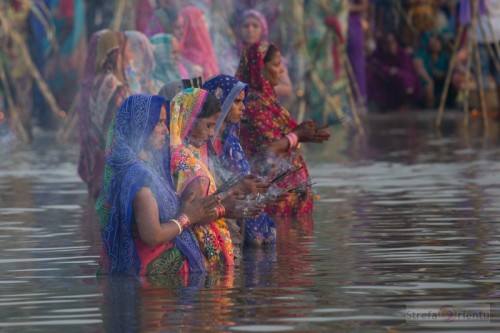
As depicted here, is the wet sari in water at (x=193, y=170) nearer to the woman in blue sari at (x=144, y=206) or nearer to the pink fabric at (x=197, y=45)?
the woman in blue sari at (x=144, y=206)

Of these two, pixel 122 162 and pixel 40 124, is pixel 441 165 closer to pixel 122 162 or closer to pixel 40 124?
pixel 122 162

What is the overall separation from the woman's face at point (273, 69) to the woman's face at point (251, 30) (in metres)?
3.33

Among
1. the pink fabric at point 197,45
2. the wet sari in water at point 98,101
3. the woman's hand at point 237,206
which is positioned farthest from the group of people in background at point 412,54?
the woman's hand at point 237,206

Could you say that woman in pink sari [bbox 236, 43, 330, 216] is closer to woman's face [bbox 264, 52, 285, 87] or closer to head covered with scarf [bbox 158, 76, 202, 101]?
woman's face [bbox 264, 52, 285, 87]

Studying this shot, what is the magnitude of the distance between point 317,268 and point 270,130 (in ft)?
11.6

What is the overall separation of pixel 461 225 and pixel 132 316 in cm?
427

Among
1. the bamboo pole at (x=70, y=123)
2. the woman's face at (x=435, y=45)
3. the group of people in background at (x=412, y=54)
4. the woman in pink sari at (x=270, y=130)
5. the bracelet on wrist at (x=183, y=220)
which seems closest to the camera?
the bracelet on wrist at (x=183, y=220)

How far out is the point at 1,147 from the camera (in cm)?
2325

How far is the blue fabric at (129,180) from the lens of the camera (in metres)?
9.16

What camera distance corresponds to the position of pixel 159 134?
30.5 ft

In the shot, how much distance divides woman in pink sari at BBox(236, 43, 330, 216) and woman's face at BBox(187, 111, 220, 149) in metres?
3.16

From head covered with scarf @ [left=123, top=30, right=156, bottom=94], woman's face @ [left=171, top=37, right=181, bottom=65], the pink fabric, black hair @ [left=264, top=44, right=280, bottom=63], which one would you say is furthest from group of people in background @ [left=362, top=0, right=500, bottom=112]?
black hair @ [left=264, top=44, right=280, bottom=63]

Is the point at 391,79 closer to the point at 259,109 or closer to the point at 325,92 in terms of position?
the point at 325,92

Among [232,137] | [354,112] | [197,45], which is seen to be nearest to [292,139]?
[232,137]
